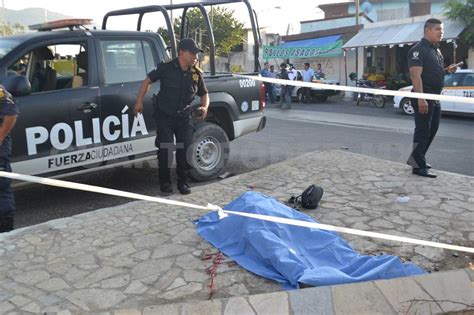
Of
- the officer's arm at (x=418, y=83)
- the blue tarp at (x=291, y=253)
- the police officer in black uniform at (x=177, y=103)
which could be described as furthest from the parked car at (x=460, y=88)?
the blue tarp at (x=291, y=253)

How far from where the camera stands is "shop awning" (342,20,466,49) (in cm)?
1856

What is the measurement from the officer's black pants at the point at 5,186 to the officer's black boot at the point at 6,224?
2 cm

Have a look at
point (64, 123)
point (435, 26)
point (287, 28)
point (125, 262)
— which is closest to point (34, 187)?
point (64, 123)

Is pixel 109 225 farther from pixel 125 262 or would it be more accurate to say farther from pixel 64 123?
pixel 64 123

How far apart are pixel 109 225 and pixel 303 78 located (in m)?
16.3

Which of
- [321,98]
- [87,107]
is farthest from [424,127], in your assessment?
[321,98]

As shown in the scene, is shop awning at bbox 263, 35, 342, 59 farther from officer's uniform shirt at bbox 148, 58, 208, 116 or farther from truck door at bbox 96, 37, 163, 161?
officer's uniform shirt at bbox 148, 58, 208, 116

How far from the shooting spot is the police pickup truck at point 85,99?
4.70 m

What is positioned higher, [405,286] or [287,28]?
[287,28]

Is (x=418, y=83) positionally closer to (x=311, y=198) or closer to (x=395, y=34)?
(x=311, y=198)

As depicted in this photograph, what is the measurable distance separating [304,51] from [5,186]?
A: 22.3 meters

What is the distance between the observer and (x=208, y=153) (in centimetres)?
624

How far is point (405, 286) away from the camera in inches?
123

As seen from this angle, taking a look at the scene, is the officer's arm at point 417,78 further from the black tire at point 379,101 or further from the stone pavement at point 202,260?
the black tire at point 379,101
